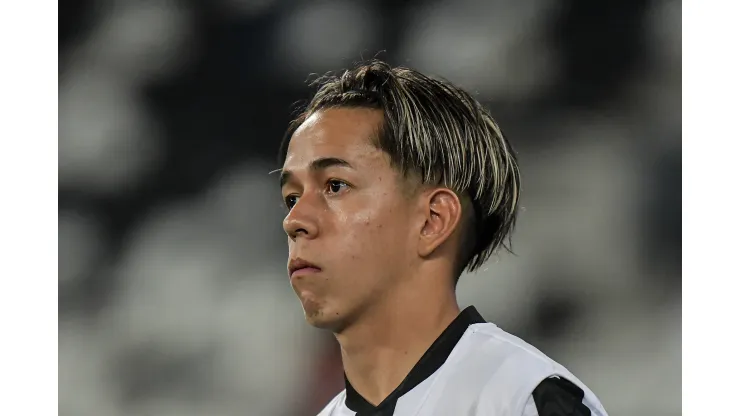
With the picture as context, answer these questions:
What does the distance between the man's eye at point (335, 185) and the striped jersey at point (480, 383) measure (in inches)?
9.1

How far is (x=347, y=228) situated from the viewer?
125cm

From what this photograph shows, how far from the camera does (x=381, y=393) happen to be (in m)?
1.29

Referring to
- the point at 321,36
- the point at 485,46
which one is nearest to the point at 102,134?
the point at 321,36

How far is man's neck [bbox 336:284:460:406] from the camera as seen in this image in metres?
1.27

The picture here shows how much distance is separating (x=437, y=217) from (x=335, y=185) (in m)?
0.14

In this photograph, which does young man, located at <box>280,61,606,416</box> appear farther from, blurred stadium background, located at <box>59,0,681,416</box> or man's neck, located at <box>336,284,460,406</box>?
blurred stadium background, located at <box>59,0,681,416</box>

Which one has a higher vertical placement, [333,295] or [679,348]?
[333,295]

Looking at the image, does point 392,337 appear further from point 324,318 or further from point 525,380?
point 525,380

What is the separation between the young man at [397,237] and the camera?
124cm

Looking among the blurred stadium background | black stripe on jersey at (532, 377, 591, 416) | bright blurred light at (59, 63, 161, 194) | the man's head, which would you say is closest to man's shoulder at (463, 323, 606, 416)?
black stripe on jersey at (532, 377, 591, 416)

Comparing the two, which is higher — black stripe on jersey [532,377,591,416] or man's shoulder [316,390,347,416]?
black stripe on jersey [532,377,591,416]
